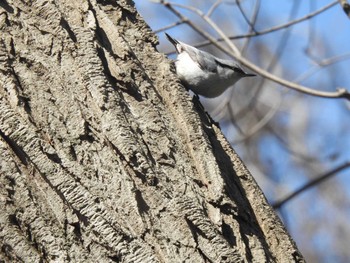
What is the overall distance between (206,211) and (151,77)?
1.41 feet

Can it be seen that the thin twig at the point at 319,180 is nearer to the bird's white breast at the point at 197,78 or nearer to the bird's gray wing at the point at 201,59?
the bird's white breast at the point at 197,78

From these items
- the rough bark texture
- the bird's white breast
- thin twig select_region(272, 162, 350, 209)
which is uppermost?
the bird's white breast

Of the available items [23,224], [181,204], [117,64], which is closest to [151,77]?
[117,64]

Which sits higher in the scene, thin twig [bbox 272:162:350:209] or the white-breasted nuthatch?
the white-breasted nuthatch

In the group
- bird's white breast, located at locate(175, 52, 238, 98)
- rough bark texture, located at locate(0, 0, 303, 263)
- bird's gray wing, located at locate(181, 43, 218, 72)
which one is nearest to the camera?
rough bark texture, located at locate(0, 0, 303, 263)

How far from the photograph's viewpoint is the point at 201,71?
3.14 meters

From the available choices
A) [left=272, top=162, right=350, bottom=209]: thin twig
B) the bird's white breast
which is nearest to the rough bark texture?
[left=272, top=162, right=350, bottom=209]: thin twig

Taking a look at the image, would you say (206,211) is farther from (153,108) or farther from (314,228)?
(314,228)

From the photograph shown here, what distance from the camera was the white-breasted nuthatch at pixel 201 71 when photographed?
2.98m

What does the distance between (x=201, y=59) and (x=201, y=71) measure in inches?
4.5

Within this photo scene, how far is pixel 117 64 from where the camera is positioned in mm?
1789

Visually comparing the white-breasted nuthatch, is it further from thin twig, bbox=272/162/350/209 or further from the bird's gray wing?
thin twig, bbox=272/162/350/209

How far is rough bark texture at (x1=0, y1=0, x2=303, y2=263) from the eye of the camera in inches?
59.5

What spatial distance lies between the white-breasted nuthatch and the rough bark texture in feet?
3.32
